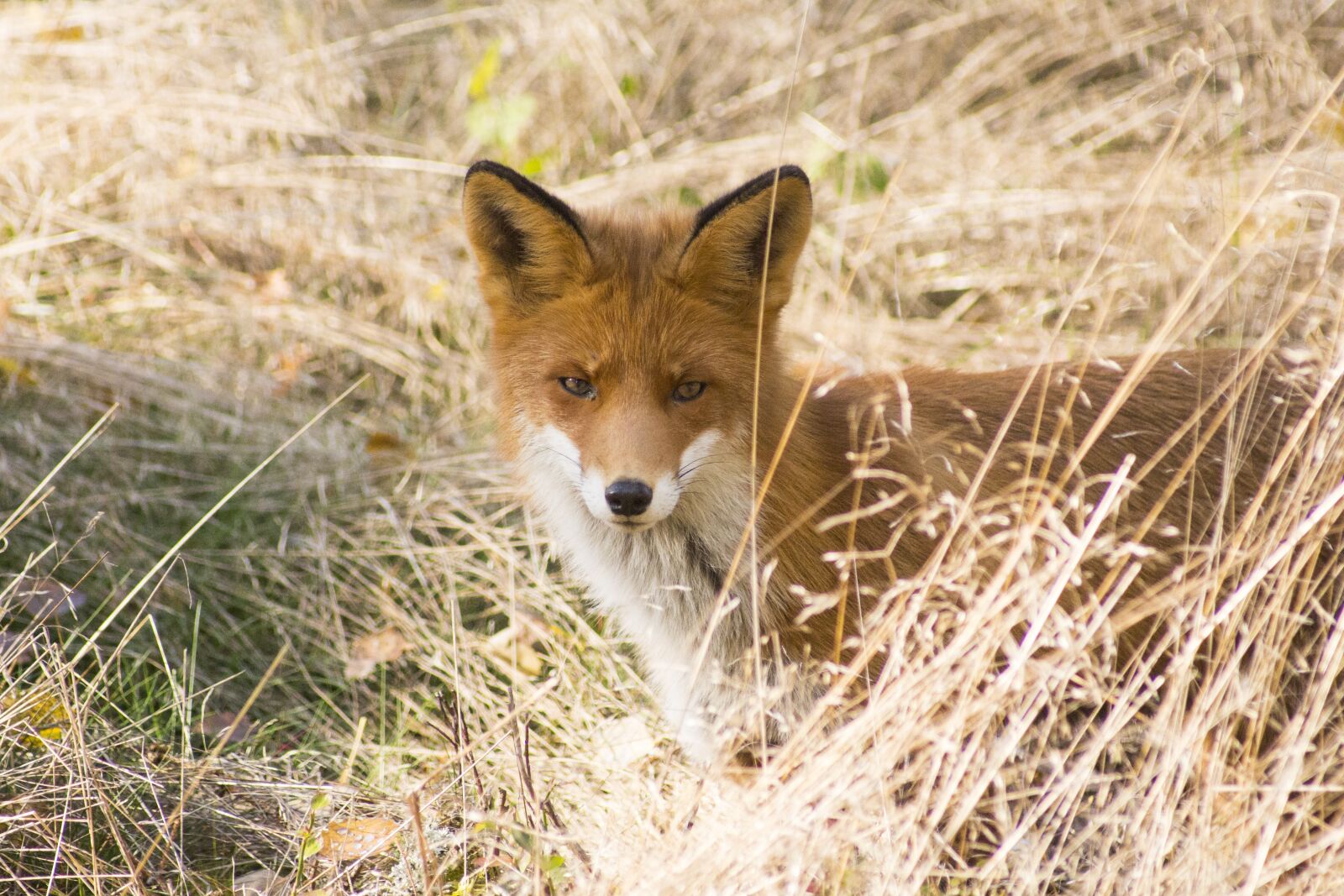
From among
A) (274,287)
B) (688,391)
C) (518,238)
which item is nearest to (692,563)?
(688,391)

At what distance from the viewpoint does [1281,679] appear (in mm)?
2832

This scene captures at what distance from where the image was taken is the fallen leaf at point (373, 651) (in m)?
3.53

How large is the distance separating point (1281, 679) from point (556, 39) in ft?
16.3

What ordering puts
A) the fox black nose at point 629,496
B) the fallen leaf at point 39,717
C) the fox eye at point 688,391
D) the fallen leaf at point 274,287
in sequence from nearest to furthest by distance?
the fox black nose at point 629,496 → the fallen leaf at point 39,717 → the fox eye at point 688,391 → the fallen leaf at point 274,287

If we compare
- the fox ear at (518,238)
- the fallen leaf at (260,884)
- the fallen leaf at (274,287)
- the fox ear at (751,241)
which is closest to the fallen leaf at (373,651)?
the fallen leaf at (260,884)

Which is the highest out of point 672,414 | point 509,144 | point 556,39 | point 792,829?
point 556,39

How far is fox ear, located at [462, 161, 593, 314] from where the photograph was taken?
2664 mm

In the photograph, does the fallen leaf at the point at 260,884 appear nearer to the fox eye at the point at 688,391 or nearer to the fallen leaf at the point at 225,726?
the fallen leaf at the point at 225,726

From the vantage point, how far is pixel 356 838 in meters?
2.61

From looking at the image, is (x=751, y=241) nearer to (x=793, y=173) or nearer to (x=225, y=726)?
(x=793, y=173)

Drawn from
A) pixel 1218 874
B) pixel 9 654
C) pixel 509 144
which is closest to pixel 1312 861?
pixel 1218 874

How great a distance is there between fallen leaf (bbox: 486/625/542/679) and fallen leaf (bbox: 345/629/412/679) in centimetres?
28

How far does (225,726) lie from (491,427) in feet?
5.47

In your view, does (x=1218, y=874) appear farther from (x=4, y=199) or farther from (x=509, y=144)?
(x=4, y=199)
